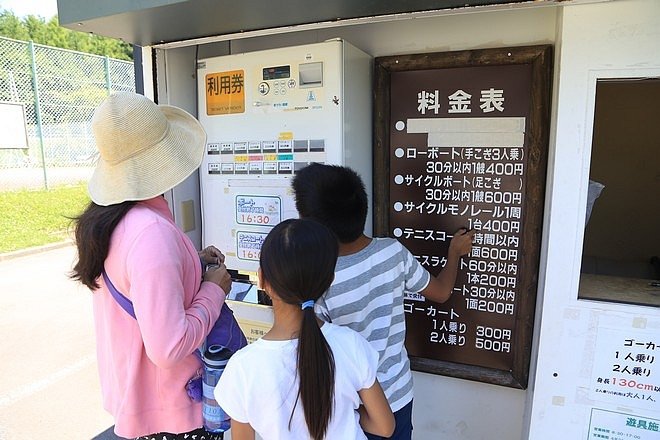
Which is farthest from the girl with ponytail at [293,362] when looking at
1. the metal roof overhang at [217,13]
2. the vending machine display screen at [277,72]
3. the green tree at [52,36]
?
the green tree at [52,36]

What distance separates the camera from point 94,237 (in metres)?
1.26

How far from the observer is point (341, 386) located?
1146mm

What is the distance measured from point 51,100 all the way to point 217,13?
33.3 feet

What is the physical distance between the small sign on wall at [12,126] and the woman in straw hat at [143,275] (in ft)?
30.7

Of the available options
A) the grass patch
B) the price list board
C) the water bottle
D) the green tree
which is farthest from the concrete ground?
the green tree

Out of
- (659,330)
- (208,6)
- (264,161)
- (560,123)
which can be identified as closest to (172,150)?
(208,6)

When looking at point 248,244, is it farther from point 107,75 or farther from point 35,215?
point 107,75

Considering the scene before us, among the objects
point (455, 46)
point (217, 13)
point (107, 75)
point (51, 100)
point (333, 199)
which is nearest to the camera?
point (333, 199)

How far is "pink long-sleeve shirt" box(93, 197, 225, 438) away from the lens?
120 centimetres

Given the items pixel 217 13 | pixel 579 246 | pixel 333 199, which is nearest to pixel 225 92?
pixel 217 13

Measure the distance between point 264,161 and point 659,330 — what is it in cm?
167

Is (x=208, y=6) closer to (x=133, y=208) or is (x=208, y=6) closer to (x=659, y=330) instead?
(x=133, y=208)

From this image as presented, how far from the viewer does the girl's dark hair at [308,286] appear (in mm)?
1067

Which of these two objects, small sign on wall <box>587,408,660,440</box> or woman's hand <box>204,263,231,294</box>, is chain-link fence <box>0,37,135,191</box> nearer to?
woman's hand <box>204,263,231,294</box>
